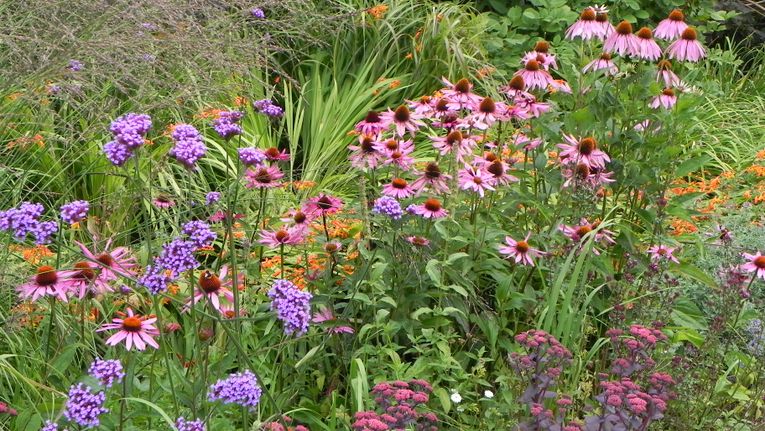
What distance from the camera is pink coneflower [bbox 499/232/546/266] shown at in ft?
9.57

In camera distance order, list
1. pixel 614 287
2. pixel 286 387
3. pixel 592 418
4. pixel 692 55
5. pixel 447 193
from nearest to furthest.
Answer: pixel 592 418
pixel 286 387
pixel 447 193
pixel 614 287
pixel 692 55

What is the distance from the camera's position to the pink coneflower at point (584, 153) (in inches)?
122

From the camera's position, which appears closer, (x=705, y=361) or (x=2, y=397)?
(x=2, y=397)

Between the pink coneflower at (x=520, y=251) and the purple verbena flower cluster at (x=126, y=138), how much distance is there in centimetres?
126

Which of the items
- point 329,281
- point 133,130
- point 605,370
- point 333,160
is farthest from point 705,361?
point 333,160

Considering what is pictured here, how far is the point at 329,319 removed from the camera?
8.66 feet

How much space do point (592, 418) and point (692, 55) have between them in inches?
64.3

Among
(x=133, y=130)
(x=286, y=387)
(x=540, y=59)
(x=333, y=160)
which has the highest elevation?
(x=133, y=130)

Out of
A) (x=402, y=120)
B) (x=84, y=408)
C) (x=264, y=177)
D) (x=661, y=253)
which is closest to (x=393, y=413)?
(x=84, y=408)

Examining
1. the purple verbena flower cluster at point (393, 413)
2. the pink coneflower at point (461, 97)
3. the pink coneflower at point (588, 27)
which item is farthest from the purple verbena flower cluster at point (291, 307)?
the pink coneflower at point (588, 27)

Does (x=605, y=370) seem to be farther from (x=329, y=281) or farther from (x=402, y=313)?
(x=329, y=281)

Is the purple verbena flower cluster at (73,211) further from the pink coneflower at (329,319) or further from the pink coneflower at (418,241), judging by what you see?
the pink coneflower at (418,241)

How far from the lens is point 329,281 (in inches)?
109

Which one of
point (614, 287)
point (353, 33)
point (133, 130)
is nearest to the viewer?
point (133, 130)
